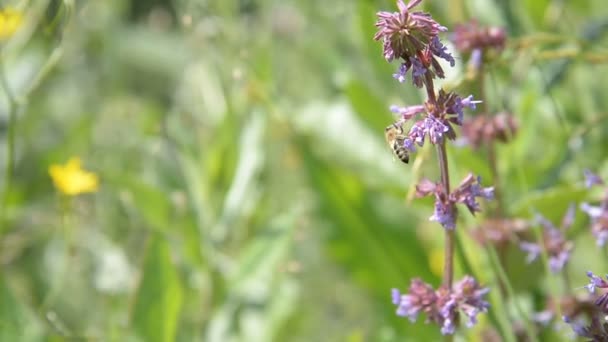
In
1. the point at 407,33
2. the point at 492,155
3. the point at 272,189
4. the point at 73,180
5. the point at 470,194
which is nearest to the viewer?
the point at 407,33

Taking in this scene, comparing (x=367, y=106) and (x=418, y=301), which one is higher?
(x=367, y=106)

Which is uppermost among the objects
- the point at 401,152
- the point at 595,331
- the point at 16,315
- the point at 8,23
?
the point at 8,23

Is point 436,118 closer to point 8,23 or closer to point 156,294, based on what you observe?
point 156,294

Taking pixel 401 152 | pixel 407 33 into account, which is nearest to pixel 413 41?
pixel 407 33

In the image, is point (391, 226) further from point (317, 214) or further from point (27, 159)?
point (27, 159)

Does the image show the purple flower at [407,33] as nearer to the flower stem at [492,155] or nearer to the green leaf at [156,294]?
the flower stem at [492,155]

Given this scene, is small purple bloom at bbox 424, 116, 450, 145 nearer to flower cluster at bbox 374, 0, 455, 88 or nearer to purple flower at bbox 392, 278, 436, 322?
flower cluster at bbox 374, 0, 455, 88

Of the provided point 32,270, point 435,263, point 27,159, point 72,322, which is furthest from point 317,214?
point 27,159

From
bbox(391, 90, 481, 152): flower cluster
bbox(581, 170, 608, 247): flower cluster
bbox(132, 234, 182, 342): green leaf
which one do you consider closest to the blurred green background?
bbox(132, 234, 182, 342): green leaf
